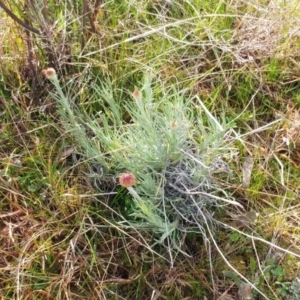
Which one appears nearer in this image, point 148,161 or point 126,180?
point 126,180

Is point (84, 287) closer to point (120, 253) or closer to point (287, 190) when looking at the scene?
point (120, 253)

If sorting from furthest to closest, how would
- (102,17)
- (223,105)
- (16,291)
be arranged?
(102,17)
(223,105)
(16,291)

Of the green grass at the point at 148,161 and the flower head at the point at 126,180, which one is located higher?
the flower head at the point at 126,180

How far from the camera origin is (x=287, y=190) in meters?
1.47

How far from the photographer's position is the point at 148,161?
134 centimetres

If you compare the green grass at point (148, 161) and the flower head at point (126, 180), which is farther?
the green grass at point (148, 161)

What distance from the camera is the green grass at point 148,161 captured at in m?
1.33

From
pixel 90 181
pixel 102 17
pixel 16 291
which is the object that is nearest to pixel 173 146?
pixel 90 181

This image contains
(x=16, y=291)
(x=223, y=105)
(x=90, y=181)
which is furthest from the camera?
(x=223, y=105)

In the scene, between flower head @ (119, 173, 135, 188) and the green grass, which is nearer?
flower head @ (119, 173, 135, 188)

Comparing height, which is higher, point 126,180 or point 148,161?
point 126,180

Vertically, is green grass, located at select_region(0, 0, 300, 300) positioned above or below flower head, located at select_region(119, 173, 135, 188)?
below

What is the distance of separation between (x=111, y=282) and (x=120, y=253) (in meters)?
0.08

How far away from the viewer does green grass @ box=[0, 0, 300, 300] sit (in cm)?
133
